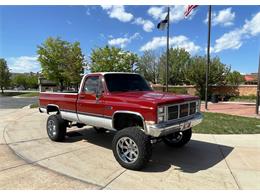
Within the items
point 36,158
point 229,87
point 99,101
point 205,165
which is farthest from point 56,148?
point 229,87

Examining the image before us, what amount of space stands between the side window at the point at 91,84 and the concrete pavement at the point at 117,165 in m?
1.49

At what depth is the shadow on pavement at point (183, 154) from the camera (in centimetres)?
488

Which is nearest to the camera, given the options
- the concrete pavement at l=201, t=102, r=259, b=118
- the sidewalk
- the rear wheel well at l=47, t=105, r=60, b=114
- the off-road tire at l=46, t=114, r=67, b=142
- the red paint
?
the sidewalk

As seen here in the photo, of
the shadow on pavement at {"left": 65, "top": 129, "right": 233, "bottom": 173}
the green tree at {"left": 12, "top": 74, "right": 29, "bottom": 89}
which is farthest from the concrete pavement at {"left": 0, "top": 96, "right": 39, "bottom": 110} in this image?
the green tree at {"left": 12, "top": 74, "right": 29, "bottom": 89}

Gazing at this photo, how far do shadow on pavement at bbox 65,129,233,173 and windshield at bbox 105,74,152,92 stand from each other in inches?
63.9

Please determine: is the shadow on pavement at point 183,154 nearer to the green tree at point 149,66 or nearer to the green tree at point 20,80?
the green tree at point 149,66

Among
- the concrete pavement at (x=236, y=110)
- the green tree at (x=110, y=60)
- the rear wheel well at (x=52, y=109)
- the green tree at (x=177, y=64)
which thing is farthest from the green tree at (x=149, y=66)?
the rear wheel well at (x=52, y=109)

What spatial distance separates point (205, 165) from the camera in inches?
195

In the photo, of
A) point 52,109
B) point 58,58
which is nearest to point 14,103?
point 58,58

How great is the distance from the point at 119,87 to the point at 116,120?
2.83 feet

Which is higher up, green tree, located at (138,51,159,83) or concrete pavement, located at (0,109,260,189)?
green tree, located at (138,51,159,83)

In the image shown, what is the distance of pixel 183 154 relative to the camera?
5.73 meters

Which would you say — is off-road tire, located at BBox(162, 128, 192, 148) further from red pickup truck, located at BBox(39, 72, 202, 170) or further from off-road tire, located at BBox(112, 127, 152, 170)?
off-road tire, located at BBox(112, 127, 152, 170)

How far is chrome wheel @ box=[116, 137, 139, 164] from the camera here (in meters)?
4.74
